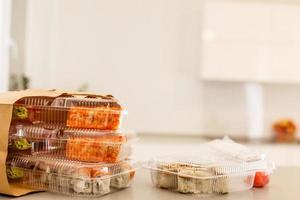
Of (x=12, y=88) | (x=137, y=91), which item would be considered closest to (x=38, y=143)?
(x=12, y=88)

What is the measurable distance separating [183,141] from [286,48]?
0.95 metres

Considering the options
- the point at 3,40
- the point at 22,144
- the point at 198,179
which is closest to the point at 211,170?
the point at 198,179

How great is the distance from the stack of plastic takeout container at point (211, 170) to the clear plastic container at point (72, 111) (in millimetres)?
151

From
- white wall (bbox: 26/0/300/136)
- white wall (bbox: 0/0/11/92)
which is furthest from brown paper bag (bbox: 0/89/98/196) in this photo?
white wall (bbox: 26/0/300/136)

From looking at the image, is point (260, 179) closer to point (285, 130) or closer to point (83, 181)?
point (83, 181)

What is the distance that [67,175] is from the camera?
2.91ft

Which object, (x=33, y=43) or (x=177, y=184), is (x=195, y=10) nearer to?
(x=33, y=43)

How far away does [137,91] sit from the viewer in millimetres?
3271

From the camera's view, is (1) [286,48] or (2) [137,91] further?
(2) [137,91]

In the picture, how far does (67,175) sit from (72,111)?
0.13 m

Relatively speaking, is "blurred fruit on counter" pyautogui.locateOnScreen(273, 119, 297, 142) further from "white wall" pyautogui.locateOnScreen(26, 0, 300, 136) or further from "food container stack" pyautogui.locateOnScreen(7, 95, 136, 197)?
"food container stack" pyautogui.locateOnScreen(7, 95, 136, 197)

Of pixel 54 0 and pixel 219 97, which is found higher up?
pixel 54 0

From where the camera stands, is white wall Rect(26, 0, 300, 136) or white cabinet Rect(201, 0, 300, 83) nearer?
white cabinet Rect(201, 0, 300, 83)

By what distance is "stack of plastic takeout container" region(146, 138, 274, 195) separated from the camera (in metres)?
0.91
